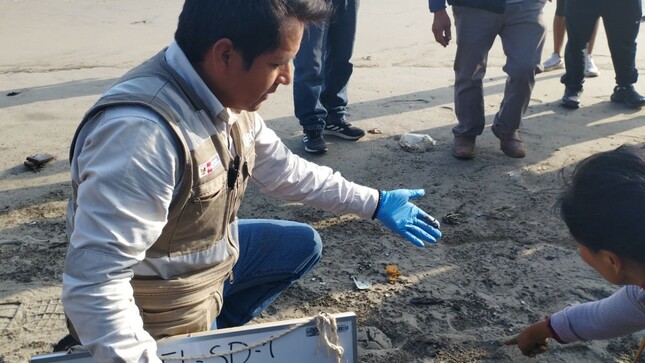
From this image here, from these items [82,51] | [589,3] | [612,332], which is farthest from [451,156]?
[82,51]

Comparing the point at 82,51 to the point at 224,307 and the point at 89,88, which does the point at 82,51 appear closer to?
the point at 89,88

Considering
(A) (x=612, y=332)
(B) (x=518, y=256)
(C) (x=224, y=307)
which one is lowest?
(B) (x=518, y=256)

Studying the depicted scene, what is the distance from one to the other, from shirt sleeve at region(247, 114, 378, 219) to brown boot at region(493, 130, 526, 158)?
2.07 meters

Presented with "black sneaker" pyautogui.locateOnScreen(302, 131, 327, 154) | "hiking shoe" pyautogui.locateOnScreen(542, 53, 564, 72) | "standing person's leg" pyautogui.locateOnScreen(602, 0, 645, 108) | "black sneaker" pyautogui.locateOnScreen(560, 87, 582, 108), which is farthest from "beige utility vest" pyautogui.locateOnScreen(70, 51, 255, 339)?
"hiking shoe" pyautogui.locateOnScreen(542, 53, 564, 72)

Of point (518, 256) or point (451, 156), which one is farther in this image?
point (451, 156)

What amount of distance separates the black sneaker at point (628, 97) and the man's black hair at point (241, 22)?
4.04 metres

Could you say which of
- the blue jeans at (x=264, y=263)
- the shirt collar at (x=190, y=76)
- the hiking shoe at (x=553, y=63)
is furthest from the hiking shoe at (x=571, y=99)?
the shirt collar at (x=190, y=76)

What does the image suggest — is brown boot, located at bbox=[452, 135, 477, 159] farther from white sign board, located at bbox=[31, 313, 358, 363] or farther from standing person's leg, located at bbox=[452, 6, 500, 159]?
white sign board, located at bbox=[31, 313, 358, 363]

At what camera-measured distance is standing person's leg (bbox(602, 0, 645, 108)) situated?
5.01m

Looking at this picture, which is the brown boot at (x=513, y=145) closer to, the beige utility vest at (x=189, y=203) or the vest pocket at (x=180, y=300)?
the beige utility vest at (x=189, y=203)

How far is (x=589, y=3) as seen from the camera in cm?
504

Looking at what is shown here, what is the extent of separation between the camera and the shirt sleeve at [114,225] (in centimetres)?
158

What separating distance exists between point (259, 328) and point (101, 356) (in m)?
0.57

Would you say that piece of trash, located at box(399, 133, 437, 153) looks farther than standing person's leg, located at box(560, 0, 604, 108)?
No
